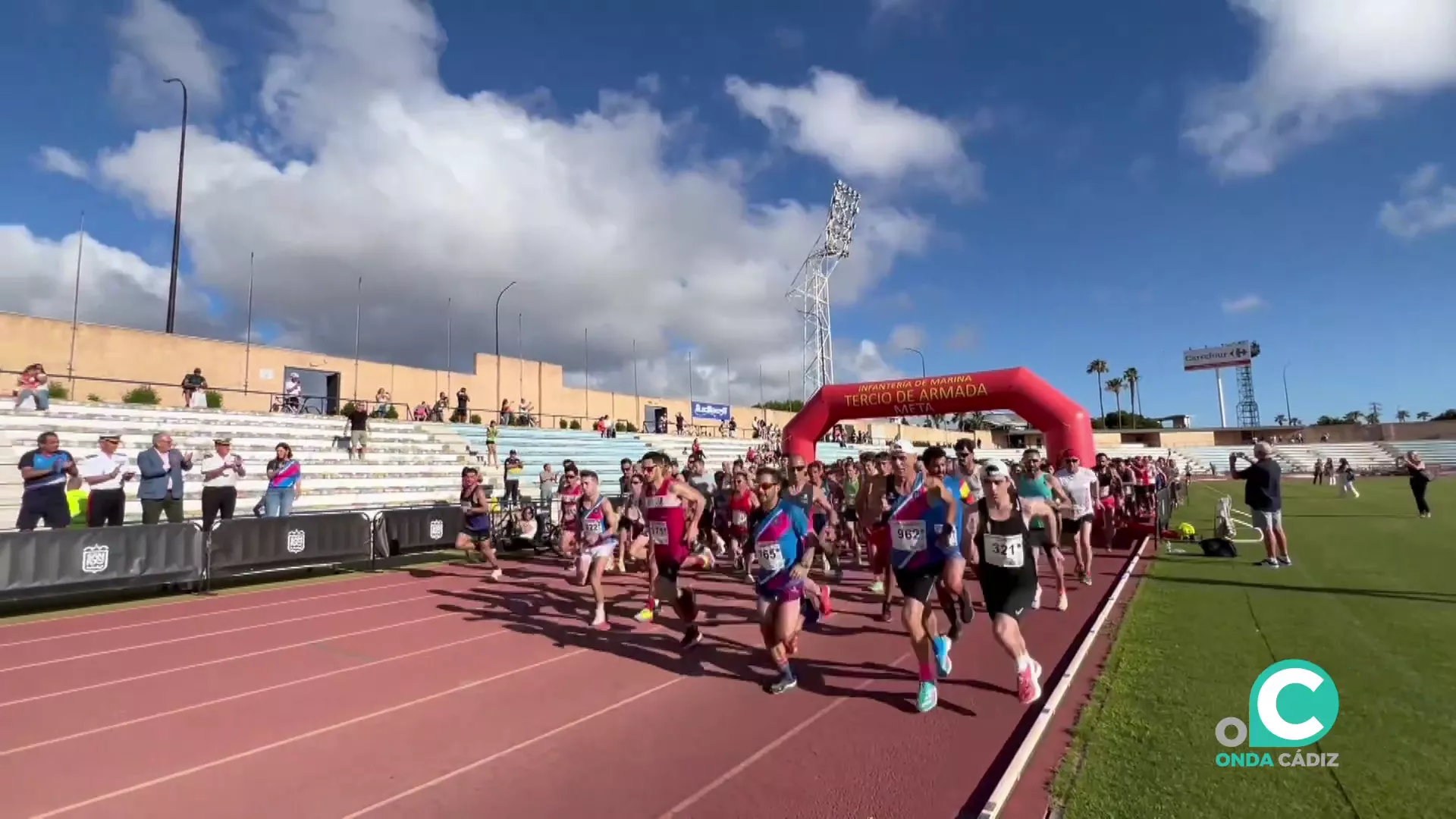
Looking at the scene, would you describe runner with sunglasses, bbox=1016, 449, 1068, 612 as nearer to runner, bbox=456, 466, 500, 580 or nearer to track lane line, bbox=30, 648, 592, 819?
track lane line, bbox=30, 648, 592, 819

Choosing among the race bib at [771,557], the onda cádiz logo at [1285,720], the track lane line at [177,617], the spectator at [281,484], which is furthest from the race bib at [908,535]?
the spectator at [281,484]

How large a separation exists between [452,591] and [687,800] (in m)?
7.50

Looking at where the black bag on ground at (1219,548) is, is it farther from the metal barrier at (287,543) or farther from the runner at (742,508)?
the metal barrier at (287,543)

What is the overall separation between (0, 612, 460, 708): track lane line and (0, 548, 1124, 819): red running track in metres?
0.04

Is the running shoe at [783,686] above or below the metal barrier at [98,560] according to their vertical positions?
below

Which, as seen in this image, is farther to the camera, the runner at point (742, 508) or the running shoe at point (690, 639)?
the runner at point (742, 508)

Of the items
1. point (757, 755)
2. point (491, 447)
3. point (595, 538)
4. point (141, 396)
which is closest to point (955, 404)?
point (595, 538)

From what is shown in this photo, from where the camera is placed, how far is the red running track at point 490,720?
3.78 metres

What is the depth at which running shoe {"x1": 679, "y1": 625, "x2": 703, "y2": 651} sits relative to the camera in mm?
6730

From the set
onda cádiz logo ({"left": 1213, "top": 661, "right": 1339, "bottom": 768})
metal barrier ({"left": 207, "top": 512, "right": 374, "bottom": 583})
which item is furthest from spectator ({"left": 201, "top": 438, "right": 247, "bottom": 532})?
onda cádiz logo ({"left": 1213, "top": 661, "right": 1339, "bottom": 768})

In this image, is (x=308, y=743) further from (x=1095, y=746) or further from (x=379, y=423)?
(x=379, y=423)

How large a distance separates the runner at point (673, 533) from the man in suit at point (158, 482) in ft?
26.9

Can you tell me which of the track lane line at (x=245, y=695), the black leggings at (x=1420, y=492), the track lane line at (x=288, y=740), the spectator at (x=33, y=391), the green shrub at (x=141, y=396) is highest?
the green shrub at (x=141, y=396)

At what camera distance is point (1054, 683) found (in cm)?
529
